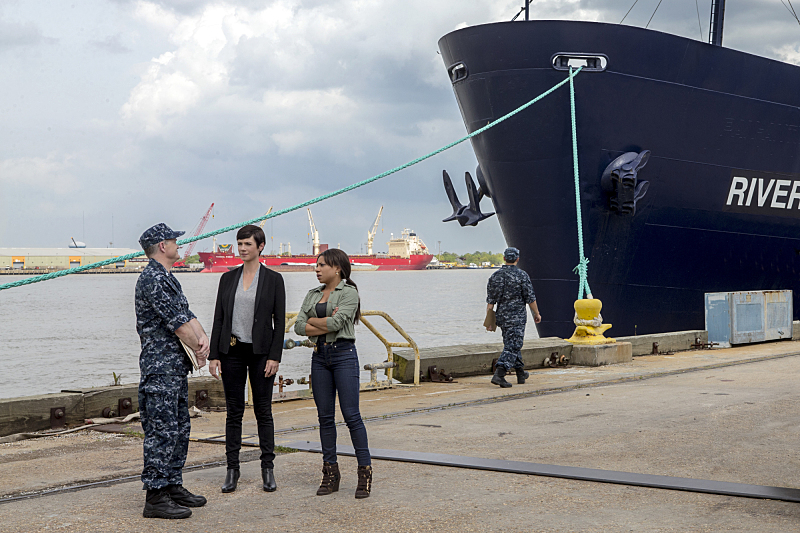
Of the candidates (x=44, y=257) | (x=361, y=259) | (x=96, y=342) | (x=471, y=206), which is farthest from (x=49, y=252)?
(x=471, y=206)

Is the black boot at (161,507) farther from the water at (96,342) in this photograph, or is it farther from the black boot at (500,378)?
the water at (96,342)

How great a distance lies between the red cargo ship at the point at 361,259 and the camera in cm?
12888

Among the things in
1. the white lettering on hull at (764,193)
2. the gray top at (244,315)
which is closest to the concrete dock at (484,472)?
the gray top at (244,315)

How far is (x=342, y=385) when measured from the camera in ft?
15.9

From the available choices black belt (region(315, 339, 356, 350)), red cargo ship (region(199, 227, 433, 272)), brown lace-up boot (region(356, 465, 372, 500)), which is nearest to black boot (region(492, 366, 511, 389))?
black belt (region(315, 339, 356, 350))

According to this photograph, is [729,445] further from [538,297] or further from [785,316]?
[785,316]

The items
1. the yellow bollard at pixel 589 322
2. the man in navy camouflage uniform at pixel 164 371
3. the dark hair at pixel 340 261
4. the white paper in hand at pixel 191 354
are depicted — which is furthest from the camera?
the yellow bollard at pixel 589 322

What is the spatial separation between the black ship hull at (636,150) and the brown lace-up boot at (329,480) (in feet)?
35.1

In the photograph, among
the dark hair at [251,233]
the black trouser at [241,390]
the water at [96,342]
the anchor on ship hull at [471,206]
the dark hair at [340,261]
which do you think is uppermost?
the anchor on ship hull at [471,206]

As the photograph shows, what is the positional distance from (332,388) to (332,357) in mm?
207

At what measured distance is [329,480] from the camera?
4.72 m

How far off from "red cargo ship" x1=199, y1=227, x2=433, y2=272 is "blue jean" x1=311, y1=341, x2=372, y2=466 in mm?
115572

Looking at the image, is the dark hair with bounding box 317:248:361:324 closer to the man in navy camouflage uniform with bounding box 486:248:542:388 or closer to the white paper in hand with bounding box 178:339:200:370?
the white paper in hand with bounding box 178:339:200:370

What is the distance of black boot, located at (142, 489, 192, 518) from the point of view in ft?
13.9
